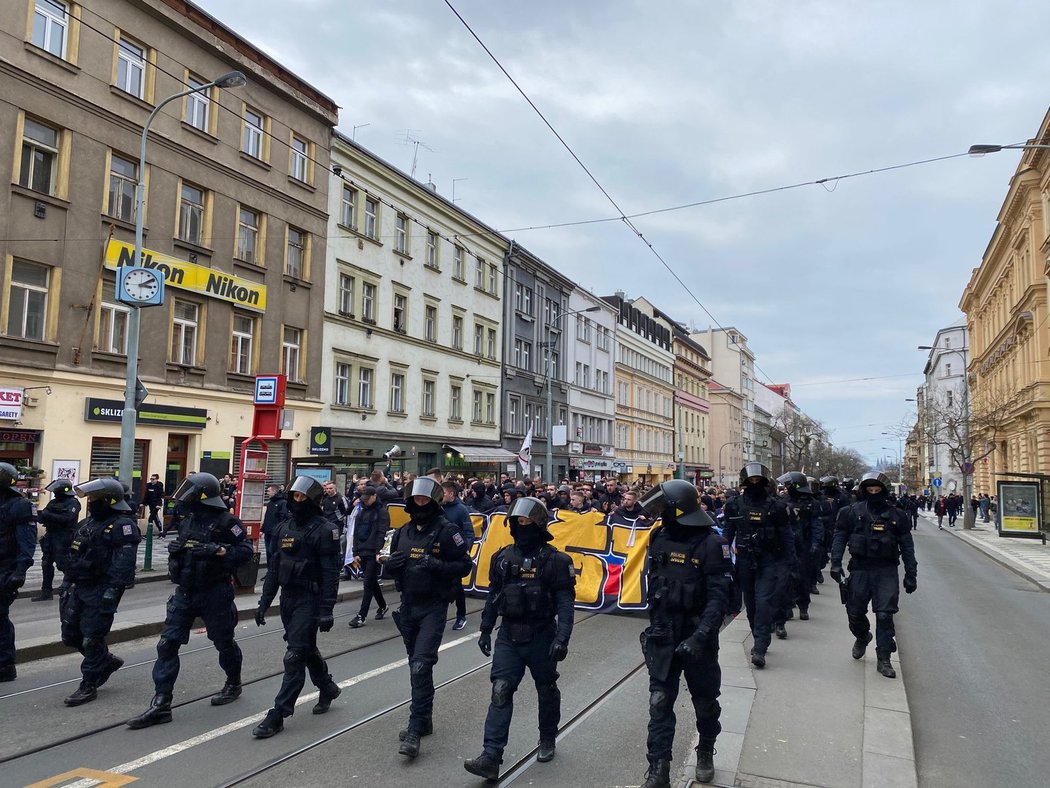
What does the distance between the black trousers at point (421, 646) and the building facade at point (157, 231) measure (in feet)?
53.2

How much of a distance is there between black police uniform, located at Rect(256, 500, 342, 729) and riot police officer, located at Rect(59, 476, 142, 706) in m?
1.44

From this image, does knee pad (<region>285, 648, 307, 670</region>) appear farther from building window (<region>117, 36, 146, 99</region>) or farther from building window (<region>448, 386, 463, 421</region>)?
building window (<region>448, 386, 463, 421</region>)

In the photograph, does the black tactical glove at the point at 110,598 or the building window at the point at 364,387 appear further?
the building window at the point at 364,387

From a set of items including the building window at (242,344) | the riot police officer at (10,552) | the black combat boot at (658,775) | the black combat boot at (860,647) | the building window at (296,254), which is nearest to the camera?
the black combat boot at (658,775)

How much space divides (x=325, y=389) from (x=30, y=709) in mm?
22355

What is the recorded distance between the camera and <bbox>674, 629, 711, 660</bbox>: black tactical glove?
469cm

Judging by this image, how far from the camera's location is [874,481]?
315 inches

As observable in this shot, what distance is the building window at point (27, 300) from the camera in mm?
18328

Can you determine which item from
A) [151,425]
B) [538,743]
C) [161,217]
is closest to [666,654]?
[538,743]

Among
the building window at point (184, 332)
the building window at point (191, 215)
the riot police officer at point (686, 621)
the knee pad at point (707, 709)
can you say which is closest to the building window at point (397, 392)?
the building window at point (184, 332)

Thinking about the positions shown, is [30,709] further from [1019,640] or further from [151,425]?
[151,425]

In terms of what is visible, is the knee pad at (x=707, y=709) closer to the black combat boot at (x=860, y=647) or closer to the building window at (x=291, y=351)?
the black combat boot at (x=860, y=647)

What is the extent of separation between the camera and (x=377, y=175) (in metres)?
31.1

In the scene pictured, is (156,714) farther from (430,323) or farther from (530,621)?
(430,323)
